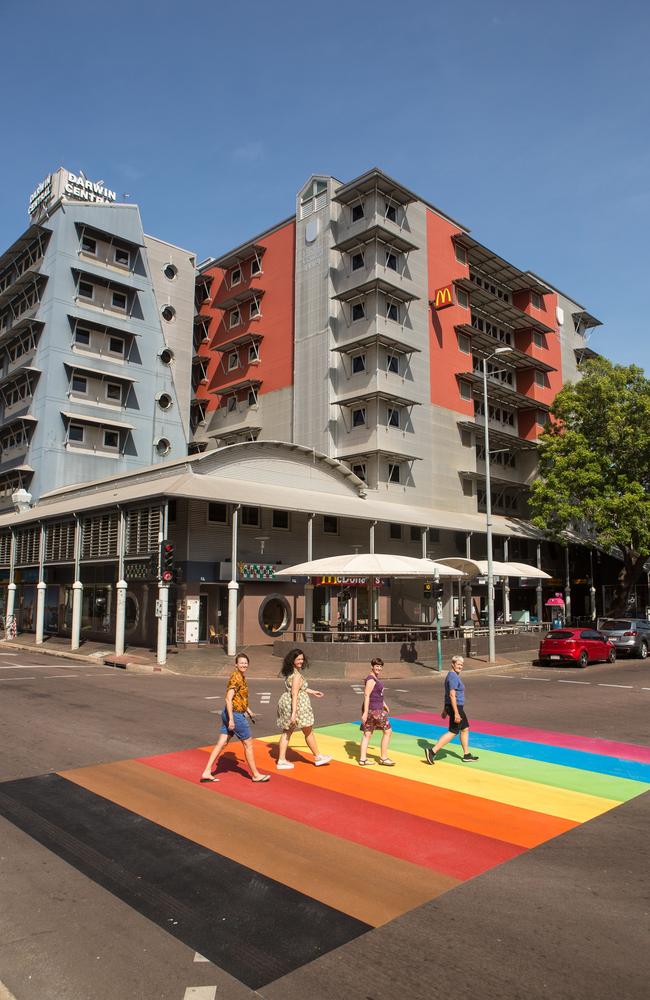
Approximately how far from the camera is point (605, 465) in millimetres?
40938

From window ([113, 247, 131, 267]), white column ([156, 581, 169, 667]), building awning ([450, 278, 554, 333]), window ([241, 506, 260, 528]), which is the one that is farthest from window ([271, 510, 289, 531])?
window ([113, 247, 131, 267])

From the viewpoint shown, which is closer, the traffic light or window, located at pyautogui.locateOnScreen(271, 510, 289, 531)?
the traffic light

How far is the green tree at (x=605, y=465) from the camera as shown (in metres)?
39.4

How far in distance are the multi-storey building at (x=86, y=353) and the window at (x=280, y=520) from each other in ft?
54.8

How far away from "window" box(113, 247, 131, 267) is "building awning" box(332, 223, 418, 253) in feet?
52.5

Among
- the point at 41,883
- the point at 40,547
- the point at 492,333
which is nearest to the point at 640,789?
the point at 41,883

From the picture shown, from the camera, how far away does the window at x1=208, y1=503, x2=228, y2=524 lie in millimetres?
31391

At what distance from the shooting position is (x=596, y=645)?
27.7 metres

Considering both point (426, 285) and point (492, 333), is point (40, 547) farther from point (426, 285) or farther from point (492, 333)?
point (492, 333)

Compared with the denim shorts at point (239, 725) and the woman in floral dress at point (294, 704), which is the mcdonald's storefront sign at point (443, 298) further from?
the denim shorts at point (239, 725)

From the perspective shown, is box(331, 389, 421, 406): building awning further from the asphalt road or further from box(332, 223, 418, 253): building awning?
the asphalt road

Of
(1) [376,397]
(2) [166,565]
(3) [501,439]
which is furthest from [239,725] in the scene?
(3) [501,439]

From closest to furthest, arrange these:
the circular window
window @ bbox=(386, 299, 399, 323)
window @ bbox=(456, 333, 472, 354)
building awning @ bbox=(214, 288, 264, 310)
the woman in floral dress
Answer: the woman in floral dress → the circular window → window @ bbox=(386, 299, 399, 323) → window @ bbox=(456, 333, 472, 354) → building awning @ bbox=(214, 288, 264, 310)

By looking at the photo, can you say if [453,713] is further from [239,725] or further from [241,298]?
[241,298]
